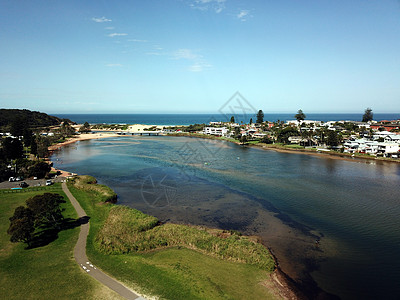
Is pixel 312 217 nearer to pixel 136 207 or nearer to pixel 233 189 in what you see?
pixel 233 189

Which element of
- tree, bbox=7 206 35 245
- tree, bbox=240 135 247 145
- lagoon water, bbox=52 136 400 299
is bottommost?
lagoon water, bbox=52 136 400 299

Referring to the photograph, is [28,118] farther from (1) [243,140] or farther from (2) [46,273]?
(2) [46,273]

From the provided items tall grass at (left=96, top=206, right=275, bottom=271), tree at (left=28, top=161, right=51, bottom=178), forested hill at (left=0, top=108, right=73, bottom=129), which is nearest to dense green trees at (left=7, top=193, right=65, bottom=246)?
tall grass at (left=96, top=206, right=275, bottom=271)

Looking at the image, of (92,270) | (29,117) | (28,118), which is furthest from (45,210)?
(29,117)

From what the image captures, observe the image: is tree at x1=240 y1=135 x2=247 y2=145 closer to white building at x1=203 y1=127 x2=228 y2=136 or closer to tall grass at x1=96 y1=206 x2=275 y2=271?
white building at x1=203 y1=127 x2=228 y2=136

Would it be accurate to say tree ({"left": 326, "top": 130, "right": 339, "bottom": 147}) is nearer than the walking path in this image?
No

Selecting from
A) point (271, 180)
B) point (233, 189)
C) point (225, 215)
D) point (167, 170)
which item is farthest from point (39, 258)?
point (271, 180)

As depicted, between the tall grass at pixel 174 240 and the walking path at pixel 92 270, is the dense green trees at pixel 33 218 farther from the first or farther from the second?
the tall grass at pixel 174 240

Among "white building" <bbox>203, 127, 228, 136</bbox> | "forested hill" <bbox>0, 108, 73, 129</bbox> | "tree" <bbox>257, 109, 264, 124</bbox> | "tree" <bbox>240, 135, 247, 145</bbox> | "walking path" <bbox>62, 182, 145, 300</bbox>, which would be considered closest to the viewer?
"walking path" <bbox>62, 182, 145, 300</bbox>

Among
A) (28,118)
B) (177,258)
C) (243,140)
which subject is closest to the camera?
(177,258)
